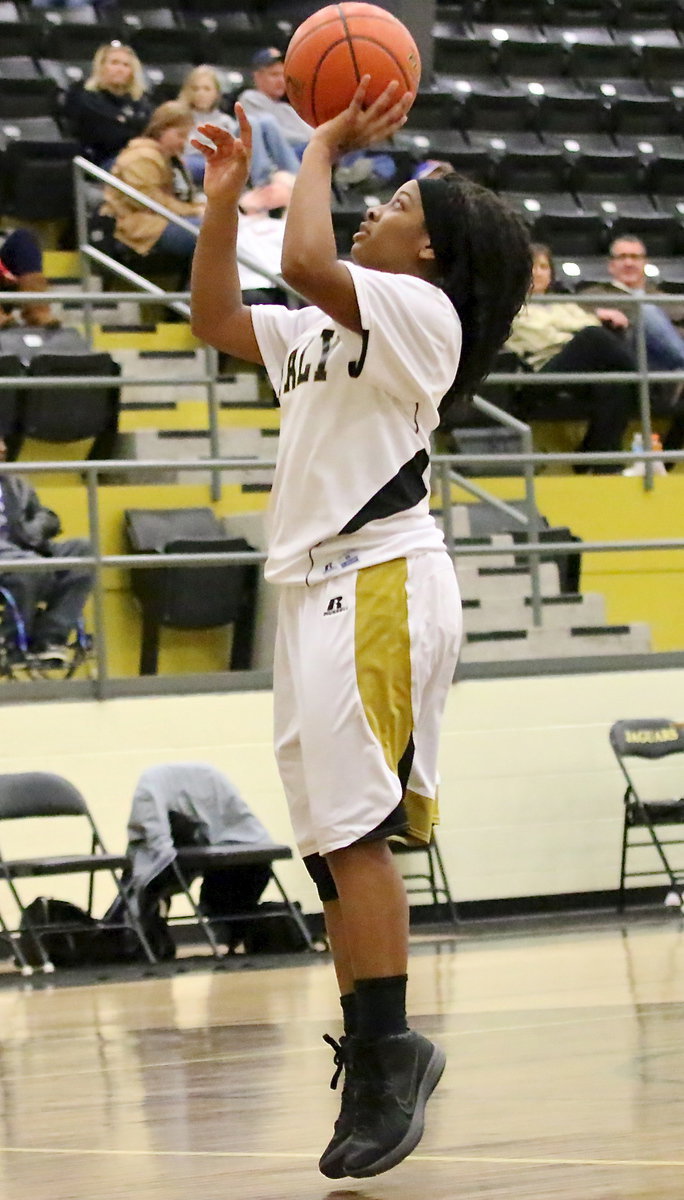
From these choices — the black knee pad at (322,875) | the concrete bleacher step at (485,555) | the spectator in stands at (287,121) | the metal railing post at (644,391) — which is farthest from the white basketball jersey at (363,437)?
the spectator in stands at (287,121)

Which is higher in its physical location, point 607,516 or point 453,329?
point 453,329

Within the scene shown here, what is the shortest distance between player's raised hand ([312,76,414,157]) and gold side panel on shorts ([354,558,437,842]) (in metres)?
0.64

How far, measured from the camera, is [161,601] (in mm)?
7258

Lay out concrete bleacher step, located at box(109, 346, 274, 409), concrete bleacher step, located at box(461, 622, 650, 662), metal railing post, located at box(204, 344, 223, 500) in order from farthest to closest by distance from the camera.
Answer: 1. concrete bleacher step, located at box(109, 346, 274, 409)
2. concrete bleacher step, located at box(461, 622, 650, 662)
3. metal railing post, located at box(204, 344, 223, 500)

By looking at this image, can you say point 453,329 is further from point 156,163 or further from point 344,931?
Answer: point 156,163

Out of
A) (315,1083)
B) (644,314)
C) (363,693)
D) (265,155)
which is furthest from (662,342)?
(363,693)

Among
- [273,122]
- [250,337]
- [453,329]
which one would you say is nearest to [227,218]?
[250,337]

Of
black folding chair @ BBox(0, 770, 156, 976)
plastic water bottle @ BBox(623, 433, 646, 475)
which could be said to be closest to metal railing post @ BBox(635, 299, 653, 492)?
plastic water bottle @ BBox(623, 433, 646, 475)

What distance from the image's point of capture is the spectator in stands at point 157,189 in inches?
352

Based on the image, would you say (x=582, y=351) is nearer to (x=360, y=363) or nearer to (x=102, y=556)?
(x=102, y=556)

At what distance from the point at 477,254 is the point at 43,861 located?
12.5 feet

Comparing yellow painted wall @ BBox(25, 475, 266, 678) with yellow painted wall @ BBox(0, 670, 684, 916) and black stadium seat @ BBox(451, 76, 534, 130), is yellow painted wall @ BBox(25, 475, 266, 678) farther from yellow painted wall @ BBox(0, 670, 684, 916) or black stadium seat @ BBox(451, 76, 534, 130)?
black stadium seat @ BBox(451, 76, 534, 130)

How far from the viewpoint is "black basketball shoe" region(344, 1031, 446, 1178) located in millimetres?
2541

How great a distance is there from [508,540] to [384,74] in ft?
17.5
